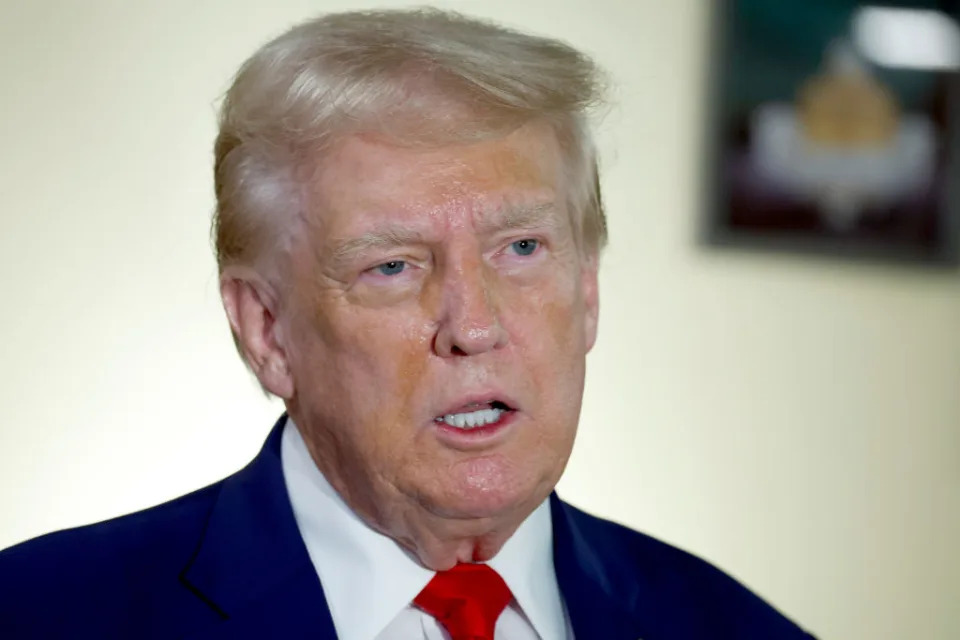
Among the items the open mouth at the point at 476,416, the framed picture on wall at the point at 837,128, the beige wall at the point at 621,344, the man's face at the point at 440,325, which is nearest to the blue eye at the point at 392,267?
the man's face at the point at 440,325

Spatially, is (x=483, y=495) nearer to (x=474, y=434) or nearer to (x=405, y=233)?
(x=474, y=434)

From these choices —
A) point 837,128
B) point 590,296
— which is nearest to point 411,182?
point 590,296

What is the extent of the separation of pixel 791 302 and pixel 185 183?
0.98 metres

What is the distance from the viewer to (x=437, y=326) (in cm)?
133

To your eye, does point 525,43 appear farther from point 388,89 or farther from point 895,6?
point 895,6

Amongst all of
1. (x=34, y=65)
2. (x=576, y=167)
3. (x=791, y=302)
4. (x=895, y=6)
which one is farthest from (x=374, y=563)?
(x=895, y=6)

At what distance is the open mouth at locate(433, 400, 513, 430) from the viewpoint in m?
1.34

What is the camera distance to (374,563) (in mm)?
1407

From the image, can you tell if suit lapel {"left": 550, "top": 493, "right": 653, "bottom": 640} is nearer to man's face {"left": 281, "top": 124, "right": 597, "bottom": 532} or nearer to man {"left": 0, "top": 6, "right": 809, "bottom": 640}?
man {"left": 0, "top": 6, "right": 809, "bottom": 640}

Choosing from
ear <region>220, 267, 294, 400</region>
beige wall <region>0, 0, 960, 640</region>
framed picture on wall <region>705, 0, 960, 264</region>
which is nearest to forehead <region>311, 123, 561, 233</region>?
ear <region>220, 267, 294, 400</region>

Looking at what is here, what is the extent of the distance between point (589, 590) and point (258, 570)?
32 cm

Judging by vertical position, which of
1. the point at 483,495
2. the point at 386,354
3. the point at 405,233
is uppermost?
the point at 405,233

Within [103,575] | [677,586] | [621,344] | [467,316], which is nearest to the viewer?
[467,316]

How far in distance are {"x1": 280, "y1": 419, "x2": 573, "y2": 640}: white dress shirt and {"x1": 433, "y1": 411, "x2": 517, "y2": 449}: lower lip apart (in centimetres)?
14
